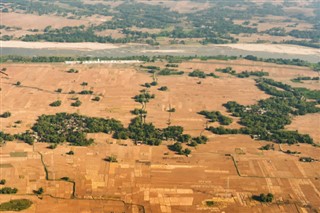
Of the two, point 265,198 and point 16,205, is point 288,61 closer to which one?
point 265,198

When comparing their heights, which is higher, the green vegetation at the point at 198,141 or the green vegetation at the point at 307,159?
the green vegetation at the point at 198,141

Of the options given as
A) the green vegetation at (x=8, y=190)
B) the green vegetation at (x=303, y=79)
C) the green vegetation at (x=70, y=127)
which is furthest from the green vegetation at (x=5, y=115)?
the green vegetation at (x=303, y=79)

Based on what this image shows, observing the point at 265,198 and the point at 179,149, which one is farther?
the point at 179,149

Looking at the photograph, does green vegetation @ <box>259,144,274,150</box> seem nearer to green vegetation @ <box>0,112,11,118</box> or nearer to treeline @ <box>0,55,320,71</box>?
green vegetation @ <box>0,112,11,118</box>

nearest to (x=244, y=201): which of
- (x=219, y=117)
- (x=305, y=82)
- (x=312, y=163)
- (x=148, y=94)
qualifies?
(x=312, y=163)

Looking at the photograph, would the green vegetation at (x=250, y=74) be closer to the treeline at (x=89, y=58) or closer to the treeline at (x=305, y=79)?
the treeline at (x=305, y=79)

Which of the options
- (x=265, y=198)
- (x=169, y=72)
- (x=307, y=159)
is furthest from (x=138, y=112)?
(x=265, y=198)

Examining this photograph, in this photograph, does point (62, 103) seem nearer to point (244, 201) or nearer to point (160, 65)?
point (160, 65)
